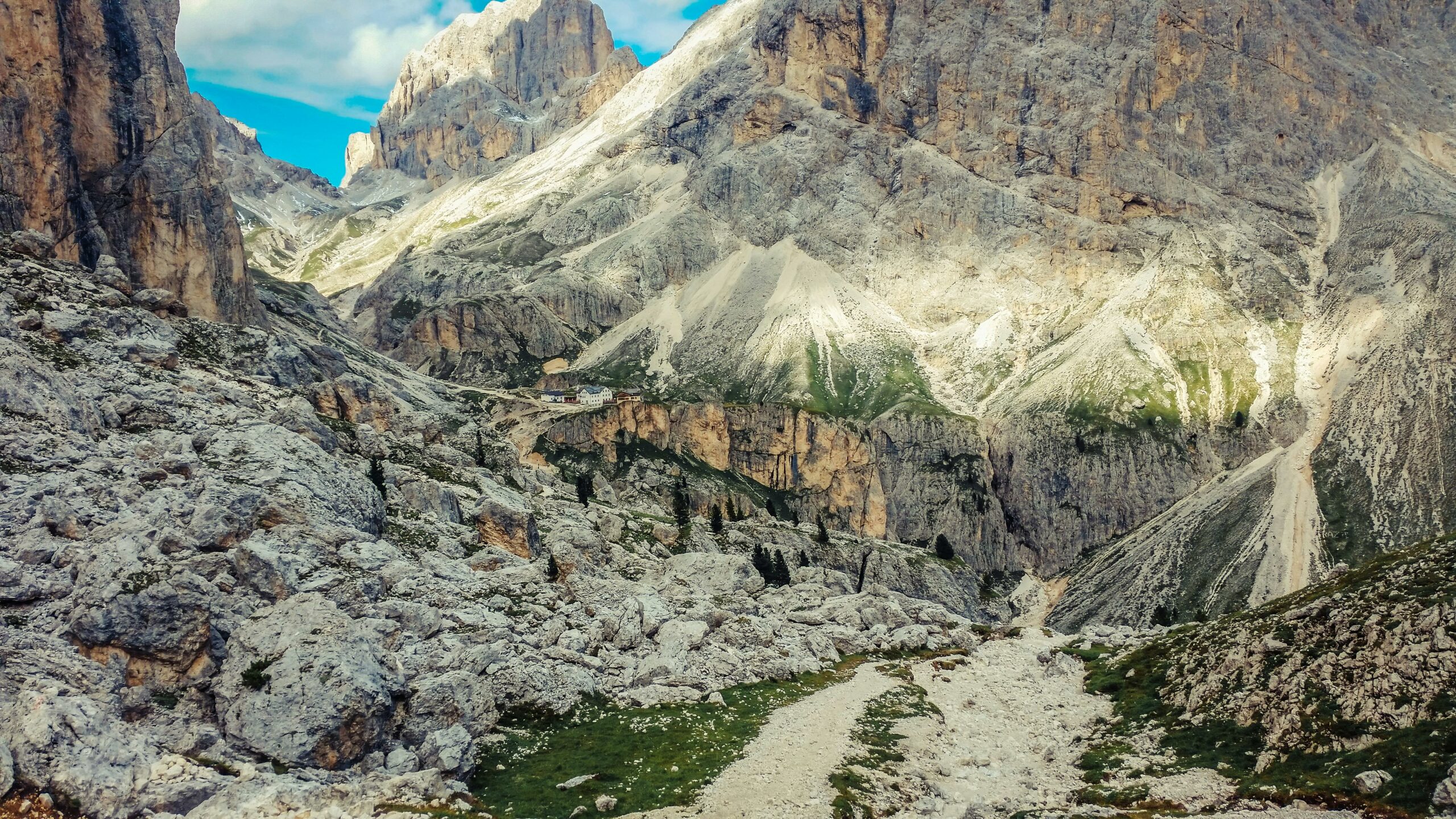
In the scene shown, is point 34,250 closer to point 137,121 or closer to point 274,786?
point 137,121

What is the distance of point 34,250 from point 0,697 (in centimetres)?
7715

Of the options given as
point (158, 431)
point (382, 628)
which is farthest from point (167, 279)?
point (382, 628)

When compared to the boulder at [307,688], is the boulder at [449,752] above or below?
below

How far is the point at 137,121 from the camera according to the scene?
133000 millimetres

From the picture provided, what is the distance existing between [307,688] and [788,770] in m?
25.0

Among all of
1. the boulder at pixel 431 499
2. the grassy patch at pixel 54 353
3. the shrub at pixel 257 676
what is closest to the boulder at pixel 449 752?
the shrub at pixel 257 676

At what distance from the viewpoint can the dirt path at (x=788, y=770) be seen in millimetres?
44656

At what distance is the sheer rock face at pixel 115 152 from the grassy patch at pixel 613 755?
95.3 meters

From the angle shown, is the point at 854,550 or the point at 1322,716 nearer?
the point at 1322,716

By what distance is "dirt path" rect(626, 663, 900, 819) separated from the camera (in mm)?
44656

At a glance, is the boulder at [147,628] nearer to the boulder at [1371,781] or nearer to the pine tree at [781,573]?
the boulder at [1371,781]

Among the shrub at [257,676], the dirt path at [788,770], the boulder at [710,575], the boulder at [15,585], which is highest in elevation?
the boulder at [15,585]

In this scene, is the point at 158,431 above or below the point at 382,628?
above

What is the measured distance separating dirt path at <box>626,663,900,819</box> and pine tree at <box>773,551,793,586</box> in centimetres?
5815
